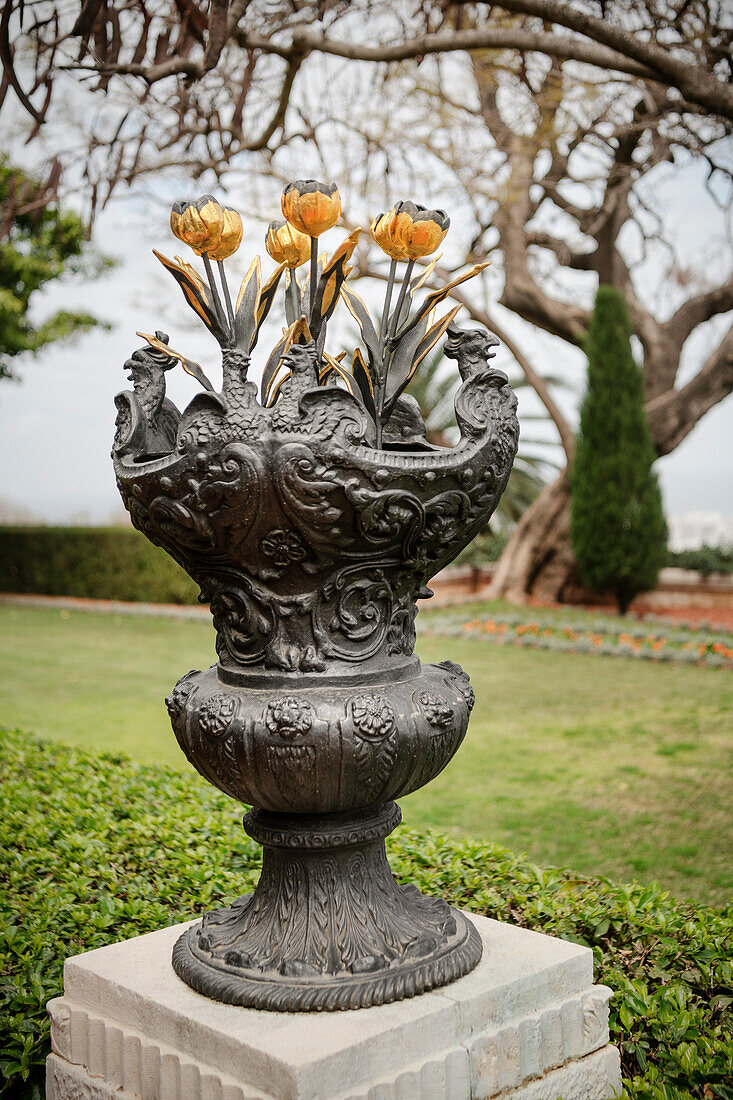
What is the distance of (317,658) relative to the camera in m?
2.12

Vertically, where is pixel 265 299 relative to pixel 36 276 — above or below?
below

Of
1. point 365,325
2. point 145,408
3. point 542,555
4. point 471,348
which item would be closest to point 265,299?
point 365,325

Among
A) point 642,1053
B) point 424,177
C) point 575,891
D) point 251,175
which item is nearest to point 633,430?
point 424,177

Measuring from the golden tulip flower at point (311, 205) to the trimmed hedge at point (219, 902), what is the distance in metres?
2.11

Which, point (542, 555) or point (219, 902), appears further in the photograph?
point (542, 555)

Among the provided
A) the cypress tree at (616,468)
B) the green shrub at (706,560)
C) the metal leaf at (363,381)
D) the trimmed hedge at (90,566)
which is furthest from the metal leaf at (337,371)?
the trimmed hedge at (90,566)

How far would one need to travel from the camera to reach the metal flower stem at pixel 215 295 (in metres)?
2.21

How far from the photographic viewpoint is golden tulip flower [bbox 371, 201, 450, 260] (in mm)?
2094

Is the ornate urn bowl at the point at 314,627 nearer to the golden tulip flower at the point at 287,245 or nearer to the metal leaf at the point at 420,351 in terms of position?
the metal leaf at the point at 420,351

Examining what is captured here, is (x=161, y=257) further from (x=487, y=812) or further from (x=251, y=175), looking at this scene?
(x=251, y=175)

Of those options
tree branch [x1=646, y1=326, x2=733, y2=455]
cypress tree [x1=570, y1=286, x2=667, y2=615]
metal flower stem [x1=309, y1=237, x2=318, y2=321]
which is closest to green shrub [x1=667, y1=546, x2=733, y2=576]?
cypress tree [x1=570, y1=286, x2=667, y2=615]

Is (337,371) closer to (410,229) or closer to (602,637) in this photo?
(410,229)

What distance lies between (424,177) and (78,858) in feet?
30.3

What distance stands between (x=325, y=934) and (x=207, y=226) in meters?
1.66
